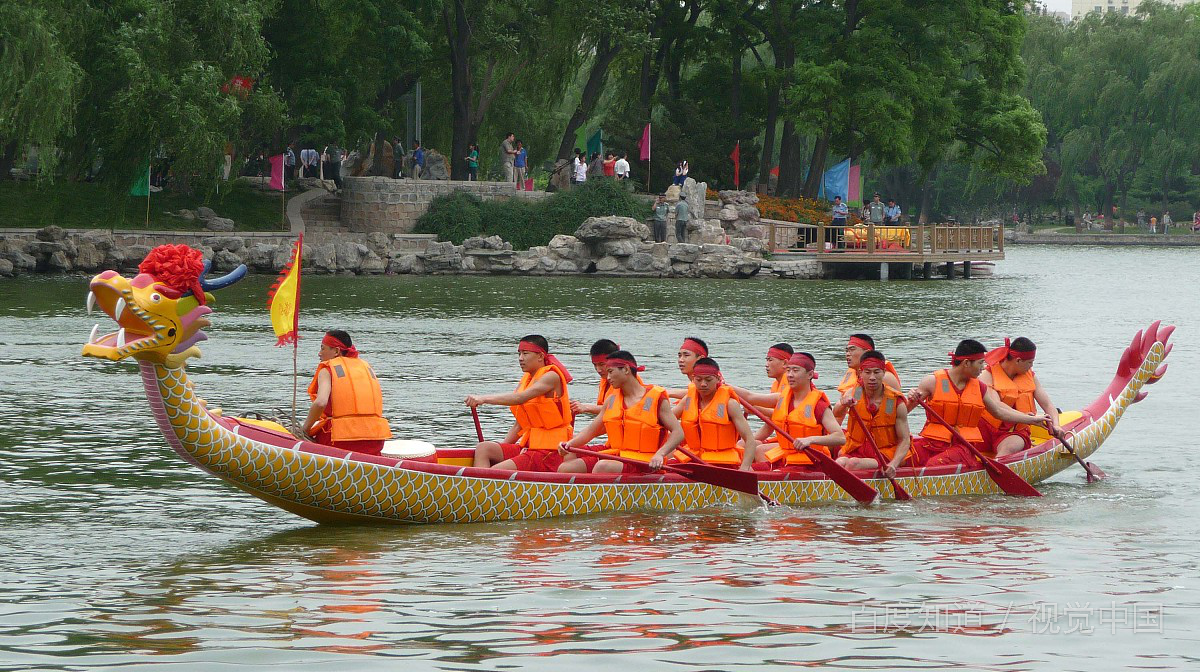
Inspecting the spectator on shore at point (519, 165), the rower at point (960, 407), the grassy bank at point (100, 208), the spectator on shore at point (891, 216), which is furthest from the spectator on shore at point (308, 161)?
the rower at point (960, 407)

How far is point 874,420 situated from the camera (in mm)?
12570

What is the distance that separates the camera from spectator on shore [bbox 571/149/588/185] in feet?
146

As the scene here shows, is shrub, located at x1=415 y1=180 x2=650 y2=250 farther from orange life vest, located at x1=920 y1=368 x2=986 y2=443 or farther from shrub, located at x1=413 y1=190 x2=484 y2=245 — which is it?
orange life vest, located at x1=920 y1=368 x2=986 y2=443

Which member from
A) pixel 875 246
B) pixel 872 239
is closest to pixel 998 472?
pixel 872 239

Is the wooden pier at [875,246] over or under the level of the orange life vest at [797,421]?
over

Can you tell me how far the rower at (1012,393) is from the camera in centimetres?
1344

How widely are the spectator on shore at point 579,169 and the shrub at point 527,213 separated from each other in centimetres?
114

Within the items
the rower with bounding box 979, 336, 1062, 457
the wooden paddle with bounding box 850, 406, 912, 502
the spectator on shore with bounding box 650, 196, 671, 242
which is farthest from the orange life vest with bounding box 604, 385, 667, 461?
the spectator on shore with bounding box 650, 196, 671, 242

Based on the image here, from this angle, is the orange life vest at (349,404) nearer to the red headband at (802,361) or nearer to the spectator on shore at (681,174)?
the red headband at (802,361)

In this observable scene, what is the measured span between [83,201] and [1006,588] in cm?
3405

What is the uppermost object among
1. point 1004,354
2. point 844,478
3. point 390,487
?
point 1004,354

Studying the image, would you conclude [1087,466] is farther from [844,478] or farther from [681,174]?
[681,174]

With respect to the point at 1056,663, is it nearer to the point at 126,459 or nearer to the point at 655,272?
the point at 126,459

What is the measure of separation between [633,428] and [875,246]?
3211 centimetres
